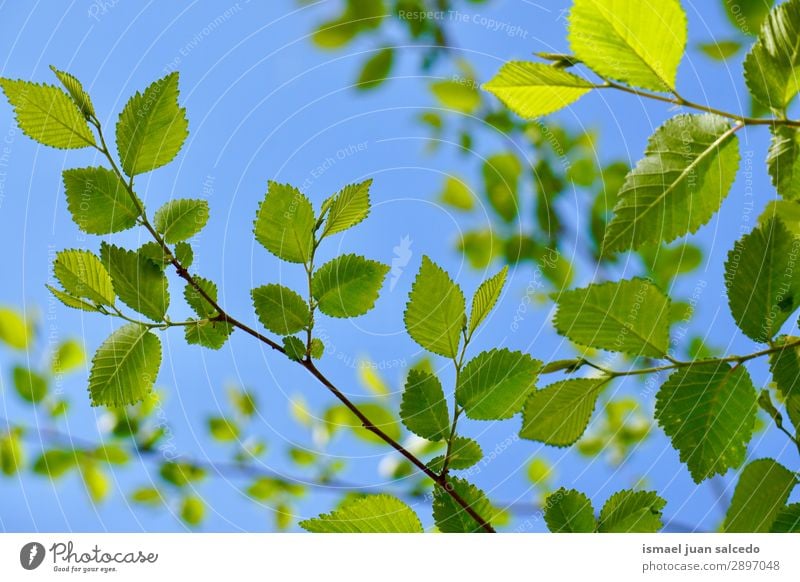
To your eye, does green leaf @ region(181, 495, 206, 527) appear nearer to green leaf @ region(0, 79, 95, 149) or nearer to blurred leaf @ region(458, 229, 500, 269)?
blurred leaf @ region(458, 229, 500, 269)

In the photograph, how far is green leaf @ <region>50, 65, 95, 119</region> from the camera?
0.58m

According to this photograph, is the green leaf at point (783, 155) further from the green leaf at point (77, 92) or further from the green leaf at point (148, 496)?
the green leaf at point (148, 496)

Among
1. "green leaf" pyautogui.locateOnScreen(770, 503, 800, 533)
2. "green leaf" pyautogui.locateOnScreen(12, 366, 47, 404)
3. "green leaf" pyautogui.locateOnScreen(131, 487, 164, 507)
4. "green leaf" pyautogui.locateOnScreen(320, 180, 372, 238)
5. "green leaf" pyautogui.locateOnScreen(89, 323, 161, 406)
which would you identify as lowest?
"green leaf" pyautogui.locateOnScreen(770, 503, 800, 533)

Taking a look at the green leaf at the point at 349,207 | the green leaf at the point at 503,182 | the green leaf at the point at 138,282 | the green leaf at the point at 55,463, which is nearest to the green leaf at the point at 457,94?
the green leaf at the point at 503,182

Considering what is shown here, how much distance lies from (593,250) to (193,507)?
93 centimetres

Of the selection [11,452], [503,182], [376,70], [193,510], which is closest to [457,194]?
[503,182]

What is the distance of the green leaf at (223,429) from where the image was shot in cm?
132

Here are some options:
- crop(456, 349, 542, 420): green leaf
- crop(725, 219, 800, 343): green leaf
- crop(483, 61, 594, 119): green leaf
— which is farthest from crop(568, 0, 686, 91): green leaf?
crop(456, 349, 542, 420): green leaf

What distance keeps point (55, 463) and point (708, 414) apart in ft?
Result: 3.69

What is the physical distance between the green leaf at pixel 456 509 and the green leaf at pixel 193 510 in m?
0.87

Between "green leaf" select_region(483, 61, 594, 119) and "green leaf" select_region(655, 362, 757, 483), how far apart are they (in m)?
0.25

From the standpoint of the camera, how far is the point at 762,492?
565mm

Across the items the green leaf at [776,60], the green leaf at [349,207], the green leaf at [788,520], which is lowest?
the green leaf at [788,520]
